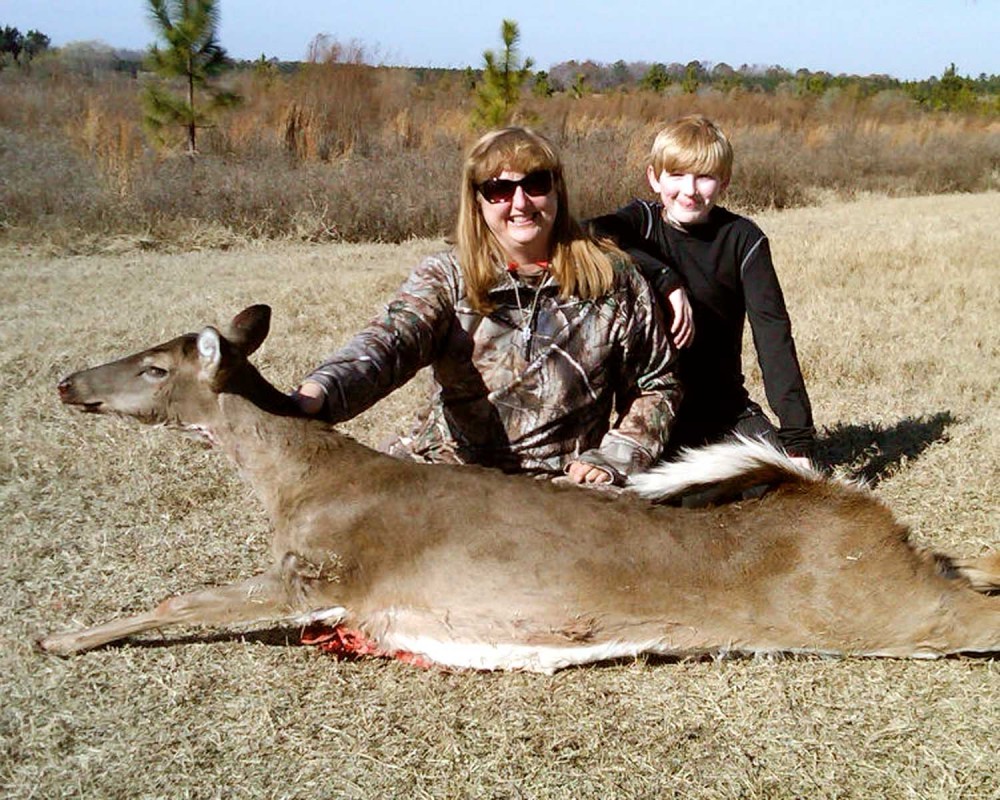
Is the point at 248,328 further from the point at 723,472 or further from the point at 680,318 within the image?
the point at 680,318

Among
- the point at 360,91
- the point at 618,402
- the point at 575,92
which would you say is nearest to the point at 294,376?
the point at 618,402

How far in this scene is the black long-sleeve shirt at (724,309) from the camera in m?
4.56

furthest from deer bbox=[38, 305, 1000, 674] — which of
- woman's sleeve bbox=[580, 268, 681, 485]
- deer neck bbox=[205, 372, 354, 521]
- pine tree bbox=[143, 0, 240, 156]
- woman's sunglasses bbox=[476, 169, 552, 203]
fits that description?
pine tree bbox=[143, 0, 240, 156]

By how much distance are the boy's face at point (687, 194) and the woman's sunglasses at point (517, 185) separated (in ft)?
2.82

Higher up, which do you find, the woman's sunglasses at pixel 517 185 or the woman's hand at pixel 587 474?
the woman's sunglasses at pixel 517 185

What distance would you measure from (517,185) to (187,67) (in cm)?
1064

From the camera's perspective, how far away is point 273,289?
876cm

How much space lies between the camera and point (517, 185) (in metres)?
3.84

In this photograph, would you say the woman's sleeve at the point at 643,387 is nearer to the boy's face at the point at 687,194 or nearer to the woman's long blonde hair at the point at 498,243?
the woman's long blonde hair at the point at 498,243

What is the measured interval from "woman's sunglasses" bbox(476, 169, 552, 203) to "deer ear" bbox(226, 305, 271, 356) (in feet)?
3.03

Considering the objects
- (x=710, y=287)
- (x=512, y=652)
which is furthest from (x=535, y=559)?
(x=710, y=287)

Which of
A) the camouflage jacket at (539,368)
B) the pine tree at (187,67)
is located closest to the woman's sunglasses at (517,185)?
the camouflage jacket at (539,368)

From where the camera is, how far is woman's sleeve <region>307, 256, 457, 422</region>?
11.8 ft

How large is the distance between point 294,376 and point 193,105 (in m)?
8.57
